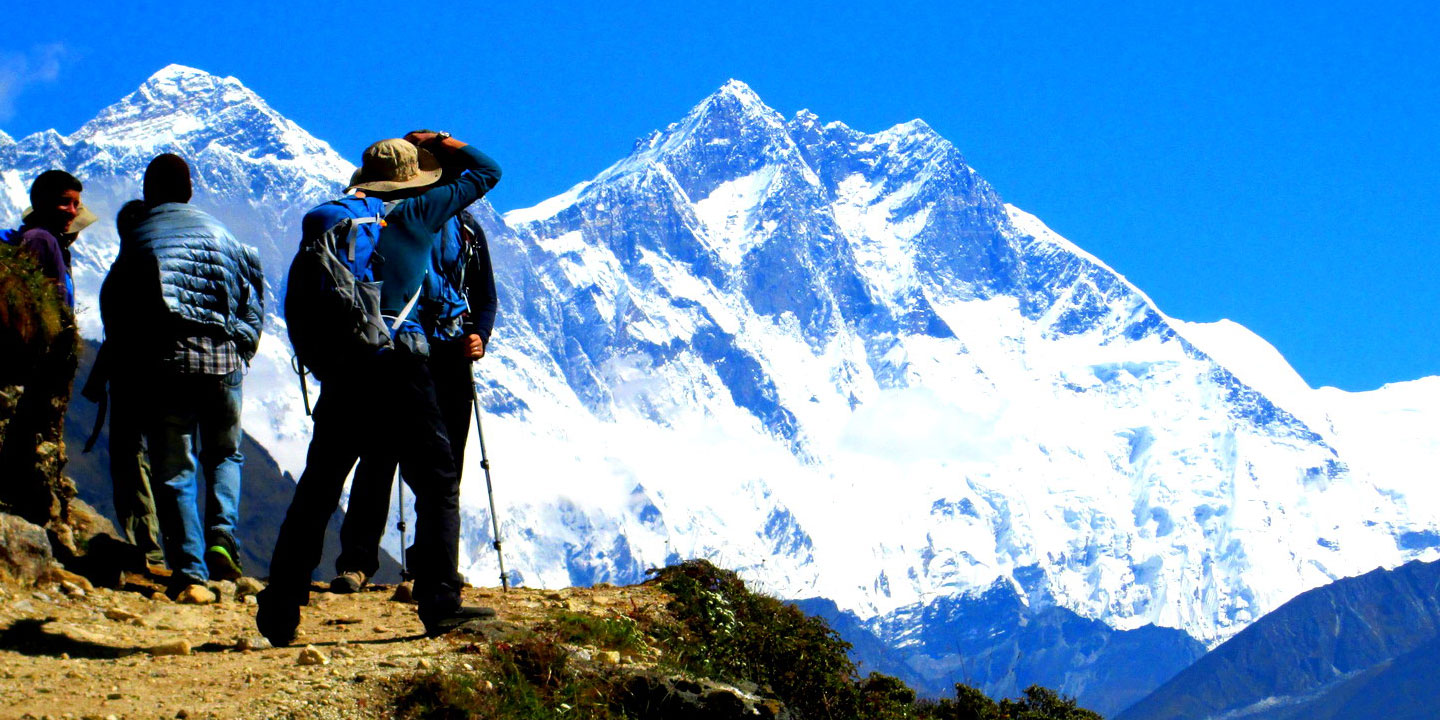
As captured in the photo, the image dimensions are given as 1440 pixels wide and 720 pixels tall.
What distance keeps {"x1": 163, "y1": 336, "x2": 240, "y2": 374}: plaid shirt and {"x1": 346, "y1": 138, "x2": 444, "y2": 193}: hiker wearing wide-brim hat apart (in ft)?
4.47

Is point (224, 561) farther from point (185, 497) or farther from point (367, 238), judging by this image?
point (367, 238)

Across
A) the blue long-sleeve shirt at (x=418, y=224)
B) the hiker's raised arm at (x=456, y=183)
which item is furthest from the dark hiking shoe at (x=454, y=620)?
the hiker's raised arm at (x=456, y=183)

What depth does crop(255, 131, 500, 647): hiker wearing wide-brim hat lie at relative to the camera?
315 inches

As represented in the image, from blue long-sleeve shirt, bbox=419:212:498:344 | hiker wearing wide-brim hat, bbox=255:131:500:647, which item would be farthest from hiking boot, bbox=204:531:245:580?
blue long-sleeve shirt, bbox=419:212:498:344

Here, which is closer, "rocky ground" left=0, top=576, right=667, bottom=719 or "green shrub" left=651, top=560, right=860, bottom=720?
"rocky ground" left=0, top=576, right=667, bottom=719

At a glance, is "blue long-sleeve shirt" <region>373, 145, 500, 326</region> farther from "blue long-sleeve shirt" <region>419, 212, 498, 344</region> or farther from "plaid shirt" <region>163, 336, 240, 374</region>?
"plaid shirt" <region>163, 336, 240, 374</region>

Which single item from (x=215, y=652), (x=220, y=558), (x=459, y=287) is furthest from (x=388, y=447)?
(x=220, y=558)

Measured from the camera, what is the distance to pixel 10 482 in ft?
30.6

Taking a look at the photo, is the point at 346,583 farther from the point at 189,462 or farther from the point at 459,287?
the point at 459,287

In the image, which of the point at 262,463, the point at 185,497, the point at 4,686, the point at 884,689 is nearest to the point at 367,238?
the point at 185,497

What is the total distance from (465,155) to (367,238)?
77cm

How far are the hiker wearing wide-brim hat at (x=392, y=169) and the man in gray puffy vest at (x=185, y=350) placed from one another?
3.92ft

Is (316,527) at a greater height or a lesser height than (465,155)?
lesser

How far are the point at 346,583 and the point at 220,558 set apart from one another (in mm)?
1033
